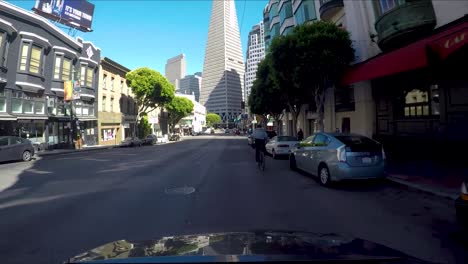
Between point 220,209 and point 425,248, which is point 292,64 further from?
point 425,248

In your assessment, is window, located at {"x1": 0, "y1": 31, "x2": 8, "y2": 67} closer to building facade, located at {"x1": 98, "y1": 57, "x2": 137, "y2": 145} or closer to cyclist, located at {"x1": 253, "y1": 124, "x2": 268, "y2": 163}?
building facade, located at {"x1": 98, "y1": 57, "x2": 137, "y2": 145}

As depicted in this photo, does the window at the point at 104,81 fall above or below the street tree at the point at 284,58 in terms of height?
above

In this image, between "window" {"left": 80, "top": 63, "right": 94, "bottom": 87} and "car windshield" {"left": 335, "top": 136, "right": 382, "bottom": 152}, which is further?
"window" {"left": 80, "top": 63, "right": 94, "bottom": 87}

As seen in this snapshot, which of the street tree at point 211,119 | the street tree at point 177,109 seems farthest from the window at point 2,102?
the street tree at point 211,119

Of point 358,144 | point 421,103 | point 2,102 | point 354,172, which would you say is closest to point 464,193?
point 354,172

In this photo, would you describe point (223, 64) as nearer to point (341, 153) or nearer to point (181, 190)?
point (181, 190)

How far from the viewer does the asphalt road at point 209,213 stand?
4629mm

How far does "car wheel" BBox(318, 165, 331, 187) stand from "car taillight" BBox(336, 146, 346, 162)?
2.00ft

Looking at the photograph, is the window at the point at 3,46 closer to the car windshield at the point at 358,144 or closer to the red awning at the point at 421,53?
the red awning at the point at 421,53

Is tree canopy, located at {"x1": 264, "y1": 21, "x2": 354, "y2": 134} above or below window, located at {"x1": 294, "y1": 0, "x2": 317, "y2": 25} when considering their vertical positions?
below

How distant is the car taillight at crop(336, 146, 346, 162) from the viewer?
8.42 metres

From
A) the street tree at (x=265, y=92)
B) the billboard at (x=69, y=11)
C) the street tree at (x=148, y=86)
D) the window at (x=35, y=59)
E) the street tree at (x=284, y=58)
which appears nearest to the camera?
the street tree at (x=284, y=58)

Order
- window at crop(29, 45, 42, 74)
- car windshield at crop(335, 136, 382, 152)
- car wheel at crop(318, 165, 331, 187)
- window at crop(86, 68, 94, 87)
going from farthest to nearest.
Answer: window at crop(86, 68, 94, 87) → window at crop(29, 45, 42, 74) → car wheel at crop(318, 165, 331, 187) → car windshield at crop(335, 136, 382, 152)

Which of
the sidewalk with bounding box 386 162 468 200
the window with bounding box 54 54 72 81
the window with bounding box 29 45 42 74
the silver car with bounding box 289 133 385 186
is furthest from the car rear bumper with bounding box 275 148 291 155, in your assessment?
the window with bounding box 54 54 72 81
